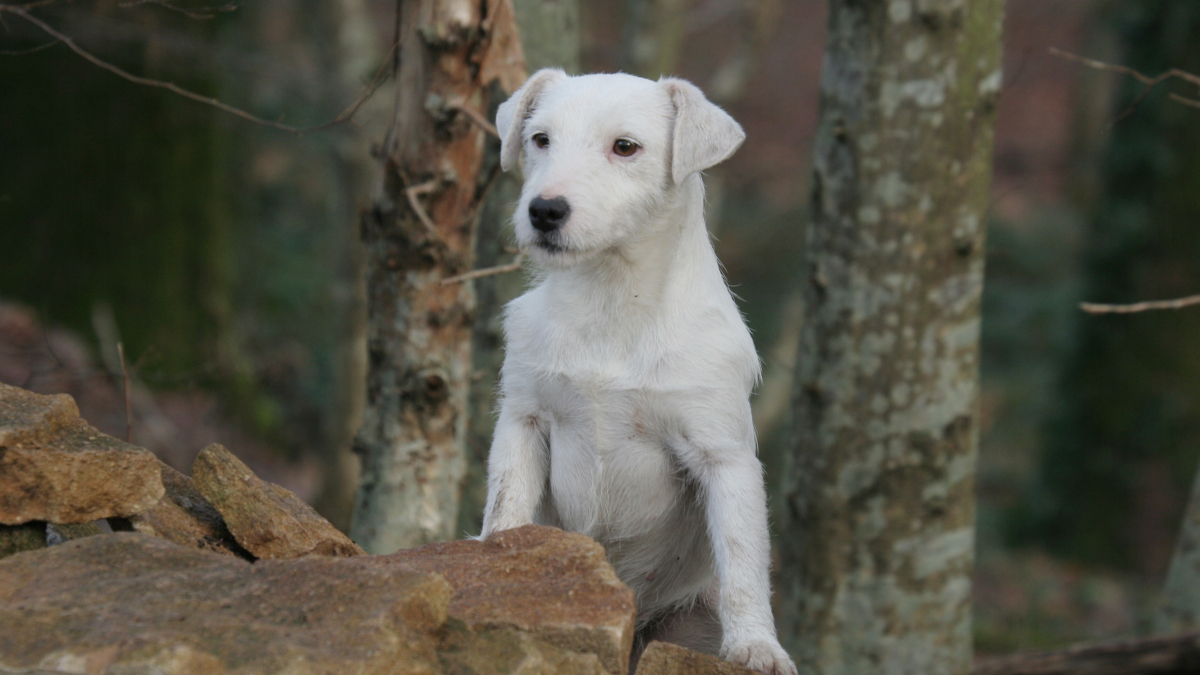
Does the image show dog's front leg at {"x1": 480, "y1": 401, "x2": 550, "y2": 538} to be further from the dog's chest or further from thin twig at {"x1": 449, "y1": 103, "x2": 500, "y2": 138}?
thin twig at {"x1": 449, "y1": 103, "x2": 500, "y2": 138}

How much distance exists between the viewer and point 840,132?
209 inches

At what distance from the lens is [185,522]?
11.2ft

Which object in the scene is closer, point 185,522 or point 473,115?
point 185,522

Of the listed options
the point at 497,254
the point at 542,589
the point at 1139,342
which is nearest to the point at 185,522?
the point at 542,589

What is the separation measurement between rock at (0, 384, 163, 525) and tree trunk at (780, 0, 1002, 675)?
3434mm

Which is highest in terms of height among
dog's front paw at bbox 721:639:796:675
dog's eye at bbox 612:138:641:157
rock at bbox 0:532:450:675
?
dog's eye at bbox 612:138:641:157

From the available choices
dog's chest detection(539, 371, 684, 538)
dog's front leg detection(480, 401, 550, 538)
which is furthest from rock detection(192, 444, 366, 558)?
dog's chest detection(539, 371, 684, 538)

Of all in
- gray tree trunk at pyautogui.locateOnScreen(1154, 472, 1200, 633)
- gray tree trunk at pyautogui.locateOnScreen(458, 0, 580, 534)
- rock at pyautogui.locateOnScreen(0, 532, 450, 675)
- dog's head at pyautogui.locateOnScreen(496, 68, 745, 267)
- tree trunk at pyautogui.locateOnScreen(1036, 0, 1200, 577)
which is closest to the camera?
rock at pyautogui.locateOnScreen(0, 532, 450, 675)

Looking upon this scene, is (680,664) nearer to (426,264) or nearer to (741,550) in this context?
(741,550)

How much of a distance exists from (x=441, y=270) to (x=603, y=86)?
1430 mm

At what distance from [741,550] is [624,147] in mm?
1284

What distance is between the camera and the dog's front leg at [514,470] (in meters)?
3.38

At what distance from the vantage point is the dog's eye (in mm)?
3230

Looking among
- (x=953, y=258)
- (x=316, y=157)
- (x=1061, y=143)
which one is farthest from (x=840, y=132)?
(x=1061, y=143)
